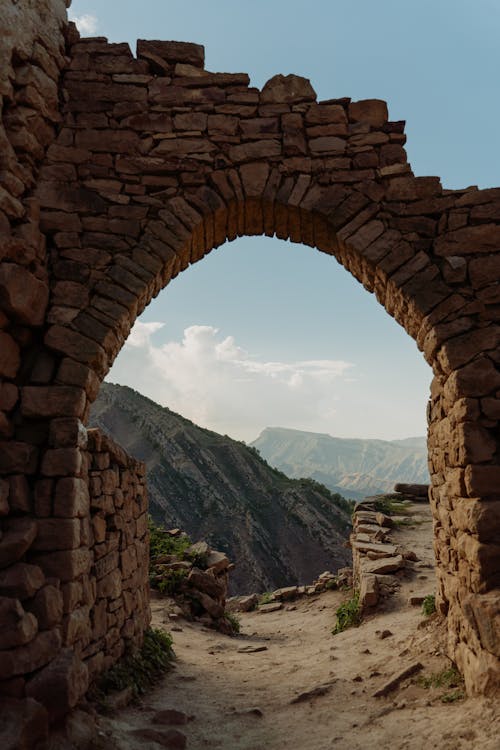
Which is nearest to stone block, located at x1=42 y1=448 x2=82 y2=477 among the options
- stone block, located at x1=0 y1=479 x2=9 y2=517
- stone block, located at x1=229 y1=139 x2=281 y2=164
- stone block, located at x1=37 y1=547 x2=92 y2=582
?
stone block, located at x1=0 y1=479 x2=9 y2=517

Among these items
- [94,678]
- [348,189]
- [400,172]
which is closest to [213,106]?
[348,189]

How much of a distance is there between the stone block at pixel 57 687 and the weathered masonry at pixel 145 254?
0.22ft

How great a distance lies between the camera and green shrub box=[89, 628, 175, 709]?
14.7 ft

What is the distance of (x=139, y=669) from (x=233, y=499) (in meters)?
30.2

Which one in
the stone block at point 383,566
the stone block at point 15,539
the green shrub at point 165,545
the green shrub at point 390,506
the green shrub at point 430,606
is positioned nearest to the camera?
the stone block at point 15,539

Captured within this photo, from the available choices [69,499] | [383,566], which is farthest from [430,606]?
[69,499]

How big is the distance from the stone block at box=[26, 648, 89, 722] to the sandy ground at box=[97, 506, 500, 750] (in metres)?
0.40

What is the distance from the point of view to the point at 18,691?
3535 millimetres

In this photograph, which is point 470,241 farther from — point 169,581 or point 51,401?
point 169,581

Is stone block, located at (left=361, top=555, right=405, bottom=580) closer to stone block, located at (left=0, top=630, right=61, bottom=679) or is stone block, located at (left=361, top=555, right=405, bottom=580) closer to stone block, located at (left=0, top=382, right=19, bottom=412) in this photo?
stone block, located at (left=0, top=630, right=61, bottom=679)

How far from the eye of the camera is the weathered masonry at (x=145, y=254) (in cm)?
420

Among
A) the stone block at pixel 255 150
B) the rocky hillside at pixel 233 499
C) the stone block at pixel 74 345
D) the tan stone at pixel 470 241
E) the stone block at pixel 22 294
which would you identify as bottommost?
the rocky hillside at pixel 233 499

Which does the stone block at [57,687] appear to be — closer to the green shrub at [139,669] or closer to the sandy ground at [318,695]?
the sandy ground at [318,695]

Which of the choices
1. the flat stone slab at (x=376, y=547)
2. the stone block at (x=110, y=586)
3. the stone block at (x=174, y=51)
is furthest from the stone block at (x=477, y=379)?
the flat stone slab at (x=376, y=547)
